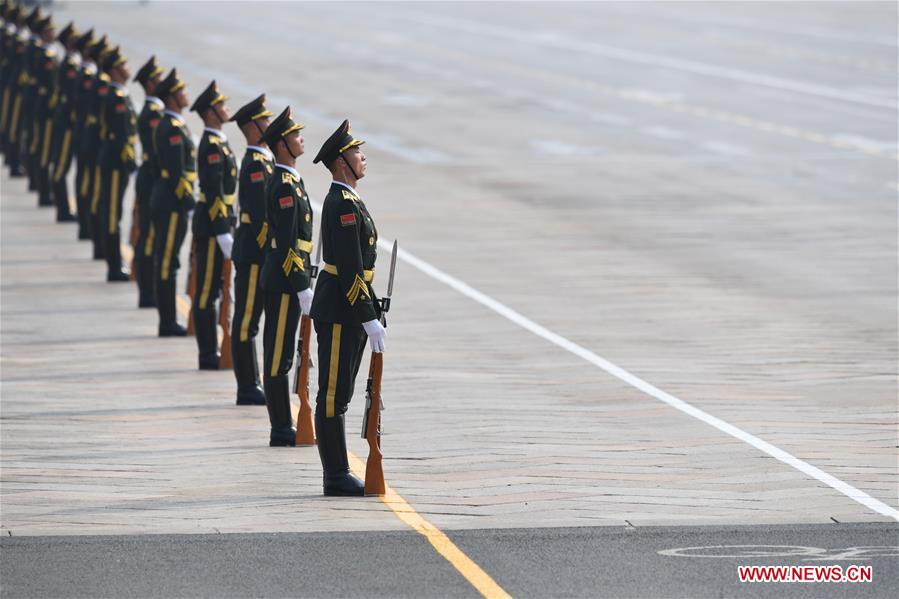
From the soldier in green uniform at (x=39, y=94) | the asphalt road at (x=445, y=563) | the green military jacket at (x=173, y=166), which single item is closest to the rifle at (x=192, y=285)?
the green military jacket at (x=173, y=166)

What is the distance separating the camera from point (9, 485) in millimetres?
10273

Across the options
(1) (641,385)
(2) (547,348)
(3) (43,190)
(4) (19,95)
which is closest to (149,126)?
(2) (547,348)

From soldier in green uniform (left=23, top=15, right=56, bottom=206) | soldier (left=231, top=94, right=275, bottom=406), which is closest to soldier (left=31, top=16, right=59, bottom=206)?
soldier in green uniform (left=23, top=15, right=56, bottom=206)

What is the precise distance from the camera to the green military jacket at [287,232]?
440 inches

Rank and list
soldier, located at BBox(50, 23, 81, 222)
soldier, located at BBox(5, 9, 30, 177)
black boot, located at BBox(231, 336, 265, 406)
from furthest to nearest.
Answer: soldier, located at BBox(5, 9, 30, 177), soldier, located at BBox(50, 23, 81, 222), black boot, located at BBox(231, 336, 265, 406)

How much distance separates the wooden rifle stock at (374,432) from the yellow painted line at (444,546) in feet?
0.31

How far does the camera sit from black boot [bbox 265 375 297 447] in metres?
11.5

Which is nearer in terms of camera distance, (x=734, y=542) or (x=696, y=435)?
(x=734, y=542)

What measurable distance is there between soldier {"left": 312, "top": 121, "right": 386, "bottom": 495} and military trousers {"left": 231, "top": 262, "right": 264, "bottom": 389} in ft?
7.09

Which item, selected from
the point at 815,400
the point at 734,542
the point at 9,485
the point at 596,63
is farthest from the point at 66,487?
the point at 596,63

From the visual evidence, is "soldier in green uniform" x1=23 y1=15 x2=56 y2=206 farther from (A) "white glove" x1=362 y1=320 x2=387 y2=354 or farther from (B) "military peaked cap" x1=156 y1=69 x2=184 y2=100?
(A) "white glove" x1=362 y1=320 x2=387 y2=354

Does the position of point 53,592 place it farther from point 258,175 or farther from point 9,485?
point 258,175

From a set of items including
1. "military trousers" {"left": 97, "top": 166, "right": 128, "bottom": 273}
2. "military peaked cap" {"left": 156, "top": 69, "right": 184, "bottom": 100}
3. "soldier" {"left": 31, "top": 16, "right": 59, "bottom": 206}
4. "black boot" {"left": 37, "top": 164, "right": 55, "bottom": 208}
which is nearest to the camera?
"military peaked cap" {"left": 156, "top": 69, "right": 184, "bottom": 100}

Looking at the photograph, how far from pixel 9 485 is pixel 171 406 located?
7.88ft
